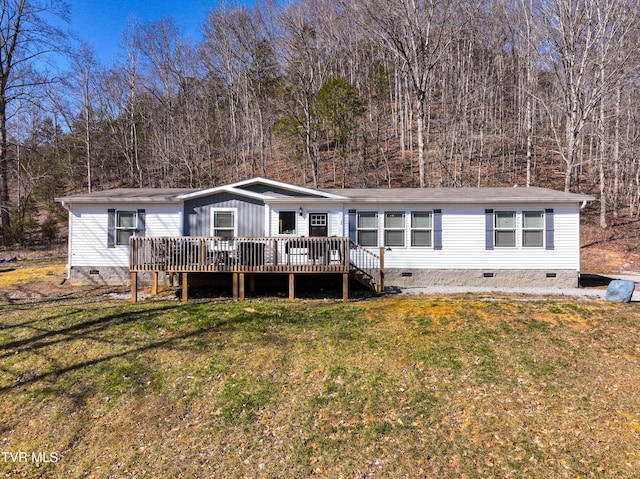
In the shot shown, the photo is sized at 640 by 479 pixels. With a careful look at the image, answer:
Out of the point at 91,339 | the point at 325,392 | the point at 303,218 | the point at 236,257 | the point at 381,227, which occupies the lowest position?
the point at 325,392

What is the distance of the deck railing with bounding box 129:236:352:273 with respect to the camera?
10211mm

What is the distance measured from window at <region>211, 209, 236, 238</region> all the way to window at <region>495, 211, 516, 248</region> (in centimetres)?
936

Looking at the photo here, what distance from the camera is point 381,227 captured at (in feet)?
41.8

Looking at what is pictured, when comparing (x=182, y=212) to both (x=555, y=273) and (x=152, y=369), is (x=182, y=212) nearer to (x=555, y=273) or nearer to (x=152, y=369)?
(x=152, y=369)

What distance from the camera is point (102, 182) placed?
35.2 meters

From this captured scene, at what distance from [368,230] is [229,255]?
5026mm

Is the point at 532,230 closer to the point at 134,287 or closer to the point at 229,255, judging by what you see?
the point at 229,255

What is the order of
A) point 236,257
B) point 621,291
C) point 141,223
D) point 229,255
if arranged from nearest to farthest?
point 621,291, point 236,257, point 229,255, point 141,223

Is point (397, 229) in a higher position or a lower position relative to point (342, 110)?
lower

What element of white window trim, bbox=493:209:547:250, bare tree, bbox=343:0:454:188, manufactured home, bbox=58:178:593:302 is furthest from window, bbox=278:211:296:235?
bare tree, bbox=343:0:454:188

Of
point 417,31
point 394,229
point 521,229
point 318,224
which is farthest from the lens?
point 417,31

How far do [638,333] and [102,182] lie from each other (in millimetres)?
40334

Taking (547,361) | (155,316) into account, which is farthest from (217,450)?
(547,361)

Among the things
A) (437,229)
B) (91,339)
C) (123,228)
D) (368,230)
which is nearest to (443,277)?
(437,229)
